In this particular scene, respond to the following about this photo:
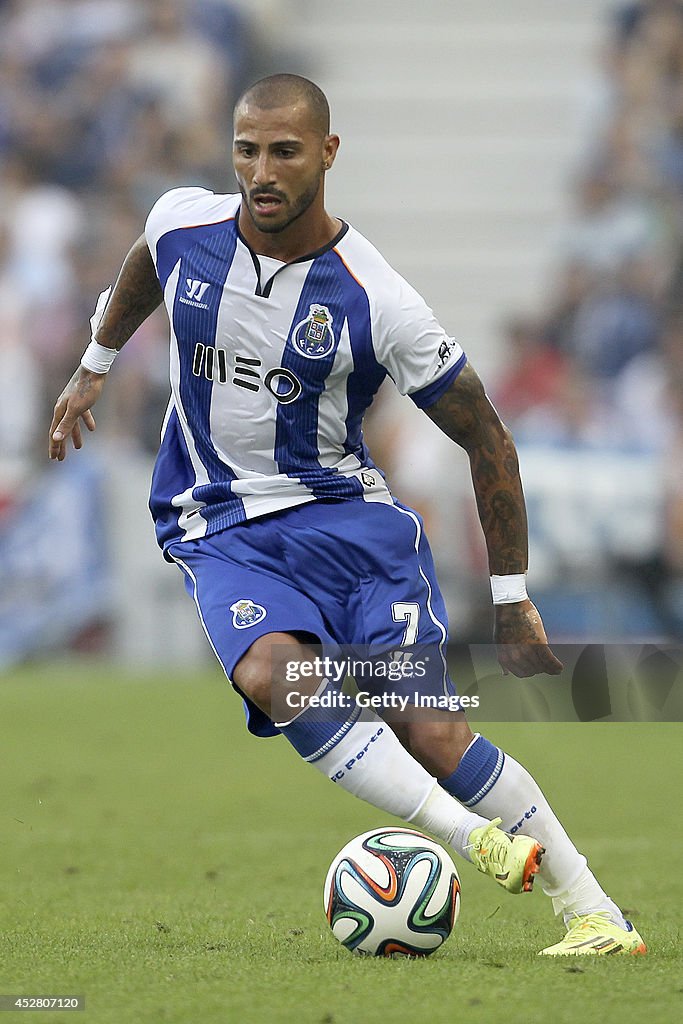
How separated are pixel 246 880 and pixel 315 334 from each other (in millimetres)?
2313

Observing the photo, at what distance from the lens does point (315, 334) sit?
4555 mm

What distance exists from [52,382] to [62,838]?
8.99 meters

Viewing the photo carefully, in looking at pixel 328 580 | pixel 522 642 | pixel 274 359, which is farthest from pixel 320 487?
pixel 522 642

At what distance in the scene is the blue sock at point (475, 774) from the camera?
4551 millimetres

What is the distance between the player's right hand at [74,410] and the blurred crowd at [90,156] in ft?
32.1

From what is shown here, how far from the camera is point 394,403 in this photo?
15023mm

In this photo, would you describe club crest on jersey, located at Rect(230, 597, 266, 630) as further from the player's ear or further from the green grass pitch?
the player's ear

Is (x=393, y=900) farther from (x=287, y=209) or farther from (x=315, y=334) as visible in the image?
(x=287, y=209)

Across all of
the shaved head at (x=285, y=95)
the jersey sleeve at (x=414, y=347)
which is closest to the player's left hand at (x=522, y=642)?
the jersey sleeve at (x=414, y=347)

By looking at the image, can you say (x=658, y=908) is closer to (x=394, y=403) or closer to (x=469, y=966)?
(x=469, y=966)

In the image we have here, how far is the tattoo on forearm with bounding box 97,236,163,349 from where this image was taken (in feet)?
16.4

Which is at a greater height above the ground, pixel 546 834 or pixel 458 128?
pixel 458 128

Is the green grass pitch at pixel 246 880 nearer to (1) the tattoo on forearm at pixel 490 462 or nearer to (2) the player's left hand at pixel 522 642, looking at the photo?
(2) the player's left hand at pixel 522 642

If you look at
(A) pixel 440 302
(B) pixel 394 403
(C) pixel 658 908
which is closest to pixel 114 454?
(B) pixel 394 403
